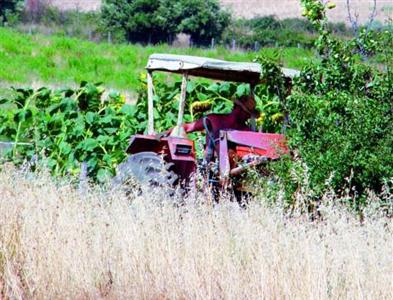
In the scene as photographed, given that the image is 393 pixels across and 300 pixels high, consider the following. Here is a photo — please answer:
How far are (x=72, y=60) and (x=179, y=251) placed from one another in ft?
87.4

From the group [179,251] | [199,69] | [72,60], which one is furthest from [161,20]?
[179,251]

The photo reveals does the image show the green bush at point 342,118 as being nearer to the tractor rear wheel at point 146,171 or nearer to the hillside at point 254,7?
the tractor rear wheel at point 146,171

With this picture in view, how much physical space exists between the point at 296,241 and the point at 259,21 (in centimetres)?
5375

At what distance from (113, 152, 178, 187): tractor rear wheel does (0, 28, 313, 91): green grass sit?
52.7 feet

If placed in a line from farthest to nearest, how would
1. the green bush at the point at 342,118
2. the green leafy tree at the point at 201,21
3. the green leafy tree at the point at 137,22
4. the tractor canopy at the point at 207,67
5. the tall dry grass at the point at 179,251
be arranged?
1. the green leafy tree at the point at 201,21
2. the green leafy tree at the point at 137,22
3. the tractor canopy at the point at 207,67
4. the green bush at the point at 342,118
5. the tall dry grass at the point at 179,251

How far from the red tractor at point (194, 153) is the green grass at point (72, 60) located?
1604 cm

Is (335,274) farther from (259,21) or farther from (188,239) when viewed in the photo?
(259,21)

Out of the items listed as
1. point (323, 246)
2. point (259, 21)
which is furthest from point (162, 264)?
point (259, 21)

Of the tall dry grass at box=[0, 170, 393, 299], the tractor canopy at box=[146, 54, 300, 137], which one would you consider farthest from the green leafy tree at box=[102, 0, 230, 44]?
the tall dry grass at box=[0, 170, 393, 299]

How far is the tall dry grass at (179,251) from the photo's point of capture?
6.16 metres

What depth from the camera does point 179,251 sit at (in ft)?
22.5

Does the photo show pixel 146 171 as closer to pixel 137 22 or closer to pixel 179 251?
pixel 179 251

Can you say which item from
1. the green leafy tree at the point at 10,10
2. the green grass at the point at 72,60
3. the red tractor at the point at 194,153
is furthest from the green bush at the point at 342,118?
the green leafy tree at the point at 10,10

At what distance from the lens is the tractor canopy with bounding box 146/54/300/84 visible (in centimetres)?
973
